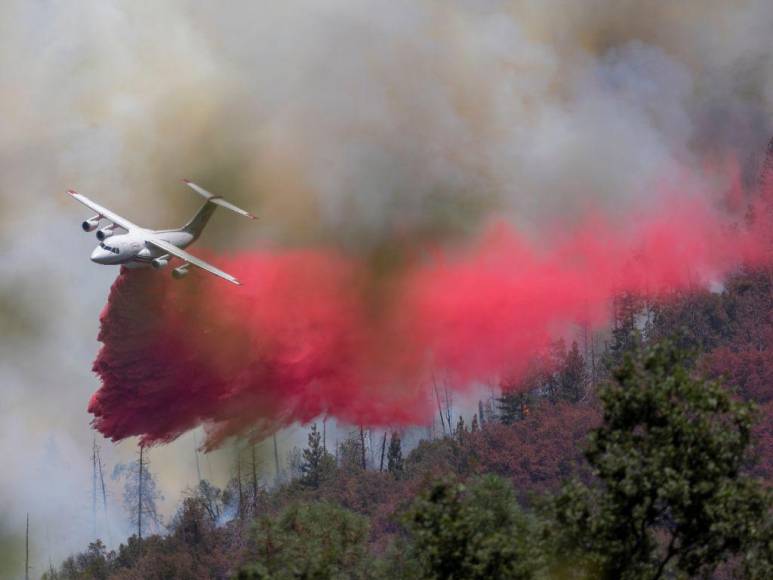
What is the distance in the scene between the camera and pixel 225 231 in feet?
289

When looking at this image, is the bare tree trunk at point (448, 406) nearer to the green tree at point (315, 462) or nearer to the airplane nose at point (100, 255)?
the green tree at point (315, 462)

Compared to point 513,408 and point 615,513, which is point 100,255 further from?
point 513,408

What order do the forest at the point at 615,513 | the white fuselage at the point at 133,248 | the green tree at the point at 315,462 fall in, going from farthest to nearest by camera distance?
the green tree at the point at 315,462 < the white fuselage at the point at 133,248 < the forest at the point at 615,513

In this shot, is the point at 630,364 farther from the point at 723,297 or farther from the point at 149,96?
the point at 723,297

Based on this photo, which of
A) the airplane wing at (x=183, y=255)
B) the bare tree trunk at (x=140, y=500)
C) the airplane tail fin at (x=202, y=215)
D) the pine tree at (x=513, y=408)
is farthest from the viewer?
the pine tree at (x=513, y=408)

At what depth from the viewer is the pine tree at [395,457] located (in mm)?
115312

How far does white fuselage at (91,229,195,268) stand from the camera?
235 ft

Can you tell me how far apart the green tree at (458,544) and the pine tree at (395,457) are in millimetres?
69555

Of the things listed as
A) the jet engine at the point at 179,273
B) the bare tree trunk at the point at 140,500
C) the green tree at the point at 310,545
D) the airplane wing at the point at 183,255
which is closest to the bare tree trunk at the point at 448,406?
the bare tree trunk at the point at 140,500

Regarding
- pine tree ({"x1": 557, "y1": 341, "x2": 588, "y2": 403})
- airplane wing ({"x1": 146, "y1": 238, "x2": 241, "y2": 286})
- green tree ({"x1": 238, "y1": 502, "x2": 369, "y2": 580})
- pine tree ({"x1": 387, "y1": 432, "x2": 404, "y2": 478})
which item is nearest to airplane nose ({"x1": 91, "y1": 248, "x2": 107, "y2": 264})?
airplane wing ({"x1": 146, "y1": 238, "x2": 241, "y2": 286})

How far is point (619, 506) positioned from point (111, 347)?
39906mm

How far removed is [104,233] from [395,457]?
4658 centimetres

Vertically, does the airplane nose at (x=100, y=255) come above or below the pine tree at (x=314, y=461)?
below

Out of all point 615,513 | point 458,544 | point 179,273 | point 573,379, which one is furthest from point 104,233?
point 573,379
